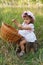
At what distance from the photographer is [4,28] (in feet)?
15.7

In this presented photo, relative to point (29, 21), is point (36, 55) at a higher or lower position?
lower

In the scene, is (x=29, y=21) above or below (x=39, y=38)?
above

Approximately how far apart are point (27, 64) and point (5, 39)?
87cm

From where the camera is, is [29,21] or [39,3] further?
[39,3]

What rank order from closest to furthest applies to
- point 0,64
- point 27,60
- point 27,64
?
1. point 0,64
2. point 27,64
3. point 27,60

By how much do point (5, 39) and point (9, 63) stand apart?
1.02m

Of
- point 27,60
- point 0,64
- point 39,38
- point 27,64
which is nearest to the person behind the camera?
point 0,64

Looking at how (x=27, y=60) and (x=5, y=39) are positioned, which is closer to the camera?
(x=27, y=60)

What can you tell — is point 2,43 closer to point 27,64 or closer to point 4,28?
point 4,28

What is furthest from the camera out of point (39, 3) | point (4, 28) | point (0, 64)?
point (39, 3)

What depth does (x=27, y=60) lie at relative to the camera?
4.50 m

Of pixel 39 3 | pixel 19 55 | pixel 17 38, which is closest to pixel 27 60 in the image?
pixel 19 55

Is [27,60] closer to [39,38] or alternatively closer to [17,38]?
[17,38]

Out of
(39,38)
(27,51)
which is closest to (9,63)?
(27,51)
